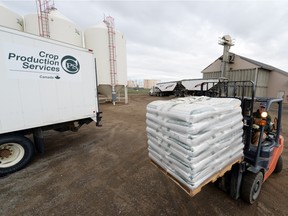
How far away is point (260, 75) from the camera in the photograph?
74.5 ft

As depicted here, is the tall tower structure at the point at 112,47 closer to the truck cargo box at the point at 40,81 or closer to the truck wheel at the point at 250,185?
the truck cargo box at the point at 40,81

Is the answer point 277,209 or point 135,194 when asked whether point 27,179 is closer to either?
point 135,194

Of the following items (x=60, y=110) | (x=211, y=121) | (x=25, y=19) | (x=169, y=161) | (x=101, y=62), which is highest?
(x=25, y=19)

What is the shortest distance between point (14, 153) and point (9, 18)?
1081cm

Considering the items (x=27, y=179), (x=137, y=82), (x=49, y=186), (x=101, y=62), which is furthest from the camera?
(x=137, y=82)

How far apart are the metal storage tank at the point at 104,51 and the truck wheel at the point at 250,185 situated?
15.2 metres

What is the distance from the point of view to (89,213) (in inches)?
109

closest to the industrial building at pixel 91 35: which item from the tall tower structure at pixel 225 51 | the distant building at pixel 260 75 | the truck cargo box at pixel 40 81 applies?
the truck cargo box at pixel 40 81

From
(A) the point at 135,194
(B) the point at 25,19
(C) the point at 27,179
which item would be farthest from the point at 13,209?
(B) the point at 25,19

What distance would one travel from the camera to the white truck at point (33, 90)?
389 cm

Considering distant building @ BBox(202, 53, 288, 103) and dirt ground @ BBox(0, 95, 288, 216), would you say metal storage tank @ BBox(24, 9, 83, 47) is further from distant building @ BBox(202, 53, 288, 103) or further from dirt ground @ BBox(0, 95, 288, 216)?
distant building @ BBox(202, 53, 288, 103)

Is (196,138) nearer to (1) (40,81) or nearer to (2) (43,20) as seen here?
(1) (40,81)

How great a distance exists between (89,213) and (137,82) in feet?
373

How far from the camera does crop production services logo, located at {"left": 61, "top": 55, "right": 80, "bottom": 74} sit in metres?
5.06
